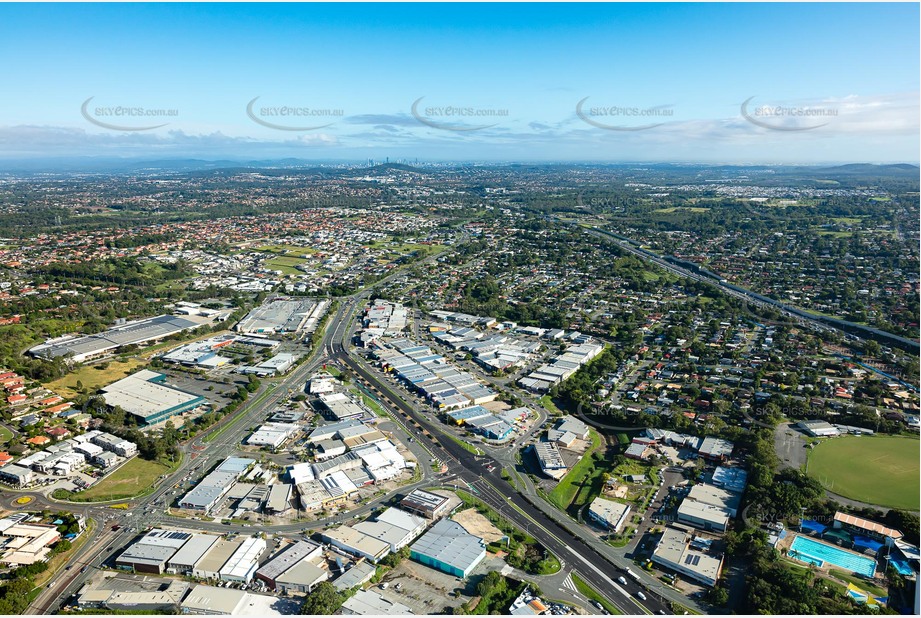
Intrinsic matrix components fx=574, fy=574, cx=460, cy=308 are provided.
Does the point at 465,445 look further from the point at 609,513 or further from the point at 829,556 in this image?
the point at 829,556

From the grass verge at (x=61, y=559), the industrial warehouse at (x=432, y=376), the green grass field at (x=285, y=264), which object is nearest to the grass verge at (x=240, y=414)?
the grass verge at (x=61, y=559)

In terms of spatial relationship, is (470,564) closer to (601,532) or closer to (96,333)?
(601,532)

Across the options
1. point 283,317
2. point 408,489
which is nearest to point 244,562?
point 408,489

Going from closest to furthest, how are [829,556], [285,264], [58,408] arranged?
[829,556] → [58,408] → [285,264]

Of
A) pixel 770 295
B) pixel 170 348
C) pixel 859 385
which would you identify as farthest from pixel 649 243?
pixel 170 348

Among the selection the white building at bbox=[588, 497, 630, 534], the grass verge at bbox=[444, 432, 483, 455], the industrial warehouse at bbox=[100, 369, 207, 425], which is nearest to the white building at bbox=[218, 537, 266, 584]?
the grass verge at bbox=[444, 432, 483, 455]

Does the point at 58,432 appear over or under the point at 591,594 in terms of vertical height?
over

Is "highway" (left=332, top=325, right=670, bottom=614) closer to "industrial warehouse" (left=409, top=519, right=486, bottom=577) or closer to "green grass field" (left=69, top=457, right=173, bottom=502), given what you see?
"industrial warehouse" (left=409, top=519, right=486, bottom=577)
